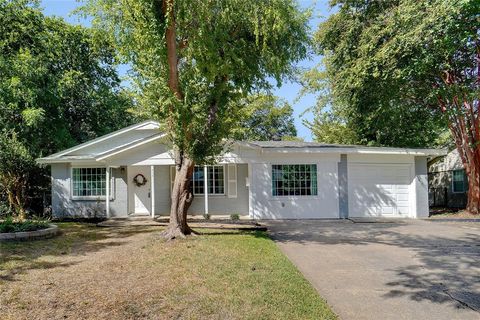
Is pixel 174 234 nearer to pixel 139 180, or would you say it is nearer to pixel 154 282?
pixel 154 282

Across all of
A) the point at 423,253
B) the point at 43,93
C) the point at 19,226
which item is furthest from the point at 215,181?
the point at 423,253

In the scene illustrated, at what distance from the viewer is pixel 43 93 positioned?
17.8 metres

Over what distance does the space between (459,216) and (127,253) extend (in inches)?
556

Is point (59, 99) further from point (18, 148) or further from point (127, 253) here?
point (127, 253)

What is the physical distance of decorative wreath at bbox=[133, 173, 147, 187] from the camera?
1667cm

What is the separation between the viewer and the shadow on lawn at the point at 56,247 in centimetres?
708

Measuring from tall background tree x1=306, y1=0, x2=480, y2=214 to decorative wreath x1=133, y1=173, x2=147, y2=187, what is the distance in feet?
31.9

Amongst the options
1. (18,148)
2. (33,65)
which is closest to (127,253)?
(18,148)

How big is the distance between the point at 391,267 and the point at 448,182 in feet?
57.0

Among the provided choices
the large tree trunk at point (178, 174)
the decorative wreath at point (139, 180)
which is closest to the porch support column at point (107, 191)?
the decorative wreath at point (139, 180)

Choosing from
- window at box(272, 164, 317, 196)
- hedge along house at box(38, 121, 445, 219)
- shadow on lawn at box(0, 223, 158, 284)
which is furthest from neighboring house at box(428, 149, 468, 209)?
shadow on lawn at box(0, 223, 158, 284)

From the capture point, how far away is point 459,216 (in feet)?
52.2

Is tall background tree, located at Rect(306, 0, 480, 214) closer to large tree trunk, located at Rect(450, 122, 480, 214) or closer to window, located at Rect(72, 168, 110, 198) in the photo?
large tree trunk, located at Rect(450, 122, 480, 214)

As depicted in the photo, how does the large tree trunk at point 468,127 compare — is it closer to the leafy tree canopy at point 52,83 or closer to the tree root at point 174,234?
the tree root at point 174,234
